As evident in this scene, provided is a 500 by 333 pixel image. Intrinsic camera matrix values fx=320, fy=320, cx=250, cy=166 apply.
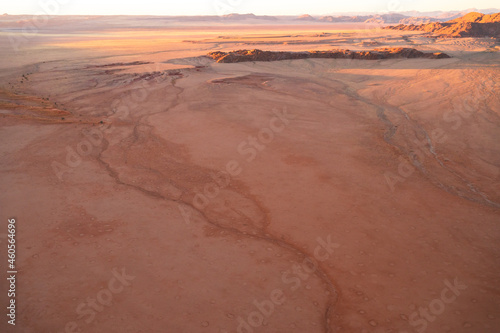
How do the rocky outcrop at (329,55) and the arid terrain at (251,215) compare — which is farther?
the rocky outcrop at (329,55)

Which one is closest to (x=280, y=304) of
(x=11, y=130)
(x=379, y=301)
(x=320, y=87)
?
(x=379, y=301)

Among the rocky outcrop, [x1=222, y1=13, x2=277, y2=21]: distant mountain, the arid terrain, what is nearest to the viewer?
the arid terrain

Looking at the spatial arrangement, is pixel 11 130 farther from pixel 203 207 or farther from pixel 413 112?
pixel 413 112

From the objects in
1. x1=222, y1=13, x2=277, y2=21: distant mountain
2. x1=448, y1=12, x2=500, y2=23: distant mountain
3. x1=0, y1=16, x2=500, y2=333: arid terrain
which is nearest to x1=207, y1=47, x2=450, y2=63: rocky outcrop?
x1=0, y1=16, x2=500, y2=333: arid terrain

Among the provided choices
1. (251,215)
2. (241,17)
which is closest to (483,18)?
(251,215)

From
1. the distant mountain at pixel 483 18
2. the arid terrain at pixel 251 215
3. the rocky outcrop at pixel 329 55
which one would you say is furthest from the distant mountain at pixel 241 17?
the arid terrain at pixel 251 215

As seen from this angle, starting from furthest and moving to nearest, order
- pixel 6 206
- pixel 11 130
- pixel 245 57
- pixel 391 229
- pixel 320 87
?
pixel 245 57 → pixel 320 87 → pixel 11 130 → pixel 6 206 → pixel 391 229

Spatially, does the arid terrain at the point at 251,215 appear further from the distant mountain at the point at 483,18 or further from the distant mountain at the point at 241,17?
the distant mountain at the point at 241,17

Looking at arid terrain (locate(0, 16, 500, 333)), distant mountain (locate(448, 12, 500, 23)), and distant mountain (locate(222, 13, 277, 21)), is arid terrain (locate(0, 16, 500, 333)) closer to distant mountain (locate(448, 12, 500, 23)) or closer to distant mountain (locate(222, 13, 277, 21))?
distant mountain (locate(448, 12, 500, 23))

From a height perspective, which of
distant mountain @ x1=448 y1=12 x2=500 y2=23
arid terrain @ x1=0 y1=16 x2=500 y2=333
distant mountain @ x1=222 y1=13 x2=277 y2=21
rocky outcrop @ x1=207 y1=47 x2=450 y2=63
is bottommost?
arid terrain @ x1=0 y1=16 x2=500 y2=333
